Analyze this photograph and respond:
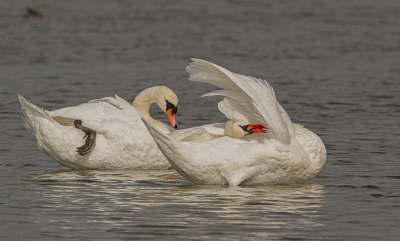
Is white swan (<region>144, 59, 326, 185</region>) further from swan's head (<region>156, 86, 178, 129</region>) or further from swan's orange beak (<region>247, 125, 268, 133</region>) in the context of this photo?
swan's head (<region>156, 86, 178, 129</region>)

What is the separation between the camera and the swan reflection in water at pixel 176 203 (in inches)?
298

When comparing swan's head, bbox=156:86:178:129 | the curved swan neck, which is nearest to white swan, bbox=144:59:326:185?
swan's head, bbox=156:86:178:129

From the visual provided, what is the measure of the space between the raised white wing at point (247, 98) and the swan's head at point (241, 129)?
7 cm

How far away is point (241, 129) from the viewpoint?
9.27m

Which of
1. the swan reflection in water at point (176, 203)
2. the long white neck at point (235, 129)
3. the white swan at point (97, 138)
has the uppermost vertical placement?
the long white neck at point (235, 129)

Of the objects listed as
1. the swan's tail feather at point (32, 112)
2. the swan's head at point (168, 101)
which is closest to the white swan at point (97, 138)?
the swan's tail feather at point (32, 112)

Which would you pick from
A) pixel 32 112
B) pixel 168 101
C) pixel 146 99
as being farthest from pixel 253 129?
pixel 32 112

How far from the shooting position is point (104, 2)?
184 ft

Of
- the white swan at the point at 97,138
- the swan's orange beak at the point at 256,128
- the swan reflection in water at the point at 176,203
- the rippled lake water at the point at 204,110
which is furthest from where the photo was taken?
the white swan at the point at 97,138

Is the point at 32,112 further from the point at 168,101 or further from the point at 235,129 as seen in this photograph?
the point at 235,129

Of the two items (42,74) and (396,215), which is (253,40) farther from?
(396,215)

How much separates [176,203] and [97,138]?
256cm

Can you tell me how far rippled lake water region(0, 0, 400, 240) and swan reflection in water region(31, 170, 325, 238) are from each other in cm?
2

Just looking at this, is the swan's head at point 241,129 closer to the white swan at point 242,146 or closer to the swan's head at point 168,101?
the white swan at point 242,146
